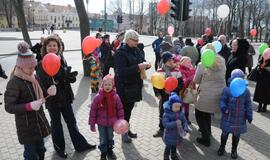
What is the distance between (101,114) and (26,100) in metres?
1.18

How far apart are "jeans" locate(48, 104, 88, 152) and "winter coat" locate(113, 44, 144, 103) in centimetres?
95

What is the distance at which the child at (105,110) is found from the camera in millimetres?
4094

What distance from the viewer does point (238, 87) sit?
422 centimetres

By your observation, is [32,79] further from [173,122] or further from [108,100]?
[173,122]

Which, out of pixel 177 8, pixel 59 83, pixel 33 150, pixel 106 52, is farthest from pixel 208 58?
pixel 106 52

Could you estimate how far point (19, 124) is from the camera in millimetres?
3422

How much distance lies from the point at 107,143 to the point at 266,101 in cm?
480

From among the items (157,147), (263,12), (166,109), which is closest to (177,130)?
(166,109)

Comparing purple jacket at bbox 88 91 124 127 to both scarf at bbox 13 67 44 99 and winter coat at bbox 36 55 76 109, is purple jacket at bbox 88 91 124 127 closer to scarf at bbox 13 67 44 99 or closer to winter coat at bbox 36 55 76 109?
winter coat at bbox 36 55 76 109

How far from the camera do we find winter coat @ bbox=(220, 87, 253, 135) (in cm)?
439

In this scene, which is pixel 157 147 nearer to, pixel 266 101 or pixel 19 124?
pixel 19 124

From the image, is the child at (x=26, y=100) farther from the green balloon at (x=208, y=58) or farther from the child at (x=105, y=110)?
the green balloon at (x=208, y=58)

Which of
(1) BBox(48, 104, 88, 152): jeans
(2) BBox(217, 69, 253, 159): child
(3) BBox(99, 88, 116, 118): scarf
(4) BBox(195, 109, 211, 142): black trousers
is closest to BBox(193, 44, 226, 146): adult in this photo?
(4) BBox(195, 109, 211, 142): black trousers

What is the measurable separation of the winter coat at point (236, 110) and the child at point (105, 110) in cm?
176
